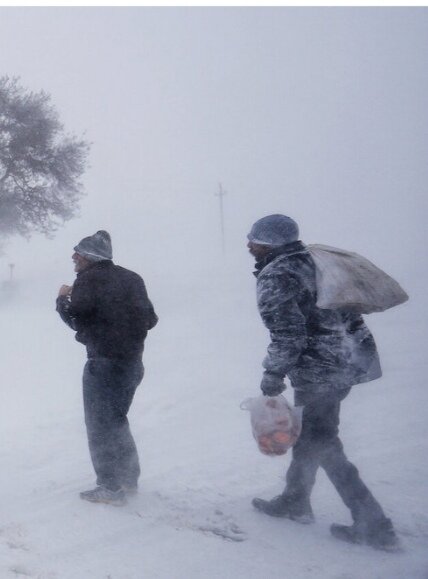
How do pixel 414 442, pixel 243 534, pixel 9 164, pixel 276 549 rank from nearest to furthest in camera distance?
pixel 276 549
pixel 243 534
pixel 414 442
pixel 9 164

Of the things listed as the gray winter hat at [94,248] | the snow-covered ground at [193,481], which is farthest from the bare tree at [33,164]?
the gray winter hat at [94,248]

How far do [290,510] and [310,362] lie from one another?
3.28 ft

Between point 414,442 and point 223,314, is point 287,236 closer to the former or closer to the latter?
point 414,442

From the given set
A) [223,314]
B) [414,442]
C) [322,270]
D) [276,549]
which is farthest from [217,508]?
[223,314]

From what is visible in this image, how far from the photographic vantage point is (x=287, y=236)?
3.34 meters

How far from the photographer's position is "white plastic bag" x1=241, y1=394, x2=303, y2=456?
3.25 metres

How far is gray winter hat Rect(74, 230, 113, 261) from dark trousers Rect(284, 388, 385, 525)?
5.25ft

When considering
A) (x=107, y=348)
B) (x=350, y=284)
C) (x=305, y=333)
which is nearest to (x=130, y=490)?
(x=107, y=348)

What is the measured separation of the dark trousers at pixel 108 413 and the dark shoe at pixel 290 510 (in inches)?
40.3

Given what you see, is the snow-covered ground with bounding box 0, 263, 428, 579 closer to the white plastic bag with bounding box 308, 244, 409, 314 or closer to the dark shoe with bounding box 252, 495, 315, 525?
the dark shoe with bounding box 252, 495, 315, 525

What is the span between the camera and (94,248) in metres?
3.75

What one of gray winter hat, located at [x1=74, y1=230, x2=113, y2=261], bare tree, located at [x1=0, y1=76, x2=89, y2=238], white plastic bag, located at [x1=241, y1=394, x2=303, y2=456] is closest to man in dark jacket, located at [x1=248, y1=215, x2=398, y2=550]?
white plastic bag, located at [x1=241, y1=394, x2=303, y2=456]

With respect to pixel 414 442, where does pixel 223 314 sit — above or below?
above

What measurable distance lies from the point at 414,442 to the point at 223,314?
9.66 m
